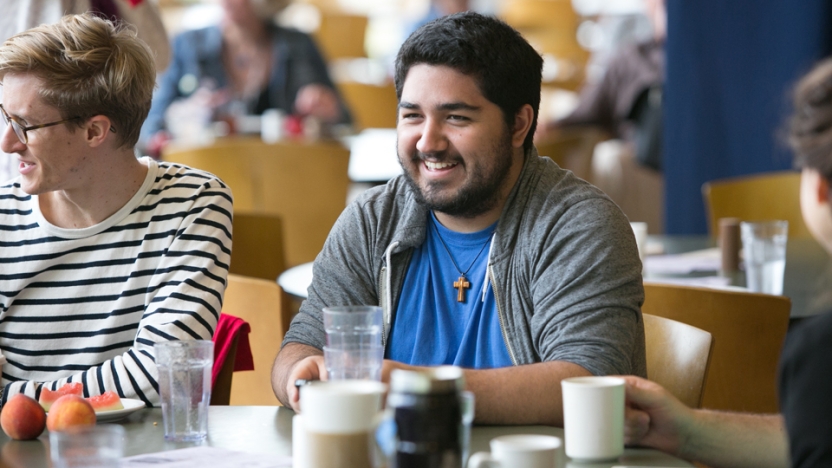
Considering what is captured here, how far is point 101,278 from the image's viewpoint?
1943 millimetres

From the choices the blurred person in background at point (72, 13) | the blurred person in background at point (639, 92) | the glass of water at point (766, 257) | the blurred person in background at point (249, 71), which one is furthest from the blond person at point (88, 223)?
the blurred person in background at point (639, 92)

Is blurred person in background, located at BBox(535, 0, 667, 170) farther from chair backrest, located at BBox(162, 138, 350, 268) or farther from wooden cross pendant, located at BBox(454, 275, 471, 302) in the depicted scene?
wooden cross pendant, located at BBox(454, 275, 471, 302)

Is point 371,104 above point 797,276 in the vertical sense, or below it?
above

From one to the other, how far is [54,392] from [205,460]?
406 mm

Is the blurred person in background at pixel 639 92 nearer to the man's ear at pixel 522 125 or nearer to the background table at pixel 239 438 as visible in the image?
the man's ear at pixel 522 125

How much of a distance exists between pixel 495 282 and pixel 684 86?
3.61m

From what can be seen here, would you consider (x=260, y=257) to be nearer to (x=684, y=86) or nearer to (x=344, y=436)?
(x=344, y=436)

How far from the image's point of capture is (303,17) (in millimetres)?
10102

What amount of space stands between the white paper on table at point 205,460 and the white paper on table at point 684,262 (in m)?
1.69

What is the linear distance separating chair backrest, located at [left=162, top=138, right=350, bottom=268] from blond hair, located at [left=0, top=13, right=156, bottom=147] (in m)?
1.97

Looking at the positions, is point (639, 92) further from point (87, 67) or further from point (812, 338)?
point (812, 338)

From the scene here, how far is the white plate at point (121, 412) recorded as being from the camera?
1.52 m

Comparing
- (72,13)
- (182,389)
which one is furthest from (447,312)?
(72,13)

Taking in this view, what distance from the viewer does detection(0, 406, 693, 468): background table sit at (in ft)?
4.39
